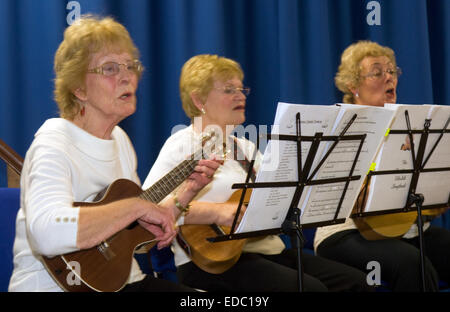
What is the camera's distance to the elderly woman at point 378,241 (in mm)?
2717

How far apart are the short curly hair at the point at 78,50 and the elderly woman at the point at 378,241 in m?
1.57

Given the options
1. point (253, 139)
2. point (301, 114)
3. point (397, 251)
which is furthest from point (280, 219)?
point (253, 139)

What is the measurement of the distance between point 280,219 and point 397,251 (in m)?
1.03

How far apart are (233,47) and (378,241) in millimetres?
1707

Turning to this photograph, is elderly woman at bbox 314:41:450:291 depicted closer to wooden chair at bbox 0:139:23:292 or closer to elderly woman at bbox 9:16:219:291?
elderly woman at bbox 9:16:219:291

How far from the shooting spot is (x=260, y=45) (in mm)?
3889

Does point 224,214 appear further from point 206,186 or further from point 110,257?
point 110,257

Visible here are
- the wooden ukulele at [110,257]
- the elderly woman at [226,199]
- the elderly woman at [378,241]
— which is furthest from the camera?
the elderly woman at [378,241]

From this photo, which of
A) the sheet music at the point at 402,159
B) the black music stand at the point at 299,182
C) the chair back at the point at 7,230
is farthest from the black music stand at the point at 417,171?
the chair back at the point at 7,230

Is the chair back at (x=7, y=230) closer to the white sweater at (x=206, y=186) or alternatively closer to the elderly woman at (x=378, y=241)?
the white sweater at (x=206, y=186)

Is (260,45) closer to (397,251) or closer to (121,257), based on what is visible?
(397,251)

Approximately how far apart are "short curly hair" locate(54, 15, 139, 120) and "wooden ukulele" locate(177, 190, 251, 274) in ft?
2.66

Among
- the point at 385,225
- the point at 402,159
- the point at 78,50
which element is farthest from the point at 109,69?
the point at 385,225

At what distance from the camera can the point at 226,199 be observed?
267 cm
